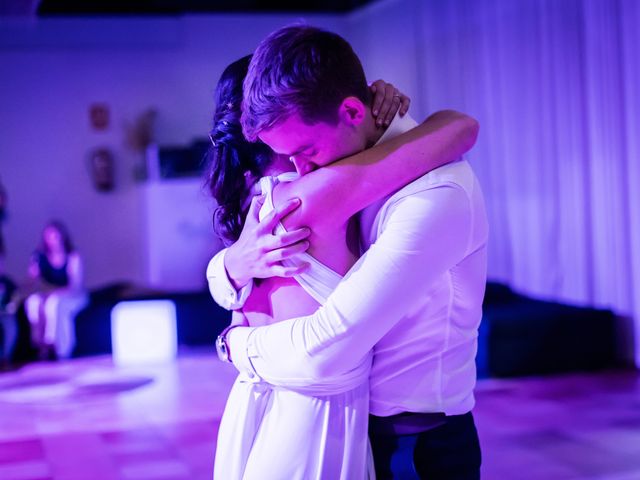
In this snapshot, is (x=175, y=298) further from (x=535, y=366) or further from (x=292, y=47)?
(x=292, y=47)

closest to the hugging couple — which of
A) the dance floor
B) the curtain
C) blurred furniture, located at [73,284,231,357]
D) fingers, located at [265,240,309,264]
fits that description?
fingers, located at [265,240,309,264]

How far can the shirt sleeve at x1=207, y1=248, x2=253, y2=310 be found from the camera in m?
1.29

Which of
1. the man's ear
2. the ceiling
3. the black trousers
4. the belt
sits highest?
the ceiling

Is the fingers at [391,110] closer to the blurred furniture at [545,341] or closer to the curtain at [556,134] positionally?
the blurred furniture at [545,341]

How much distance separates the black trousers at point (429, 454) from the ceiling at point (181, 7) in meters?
7.83

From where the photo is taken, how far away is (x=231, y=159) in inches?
54.3

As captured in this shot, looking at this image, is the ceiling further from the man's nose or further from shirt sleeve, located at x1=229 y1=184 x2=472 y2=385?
shirt sleeve, located at x1=229 y1=184 x2=472 y2=385

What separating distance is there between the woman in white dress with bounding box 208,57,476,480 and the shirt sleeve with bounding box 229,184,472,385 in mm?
49

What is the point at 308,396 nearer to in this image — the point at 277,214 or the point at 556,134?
the point at 277,214

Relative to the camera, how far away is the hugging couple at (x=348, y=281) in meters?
1.05

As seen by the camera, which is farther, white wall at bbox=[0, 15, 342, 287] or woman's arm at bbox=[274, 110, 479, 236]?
white wall at bbox=[0, 15, 342, 287]

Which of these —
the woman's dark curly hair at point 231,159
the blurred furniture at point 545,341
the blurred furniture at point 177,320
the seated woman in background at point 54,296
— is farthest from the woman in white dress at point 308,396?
the seated woman in background at point 54,296

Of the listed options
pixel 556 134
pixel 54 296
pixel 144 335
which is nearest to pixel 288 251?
pixel 556 134

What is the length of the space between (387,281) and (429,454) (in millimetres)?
323
